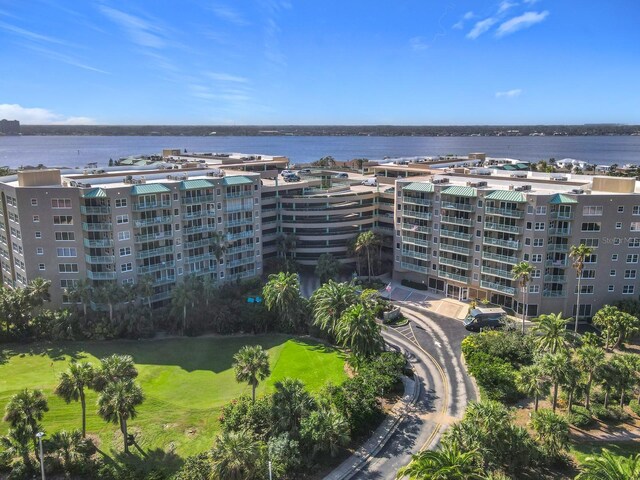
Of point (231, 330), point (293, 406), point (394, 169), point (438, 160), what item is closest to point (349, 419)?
point (293, 406)

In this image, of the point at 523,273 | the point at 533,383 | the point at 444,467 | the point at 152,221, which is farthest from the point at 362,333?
the point at 152,221

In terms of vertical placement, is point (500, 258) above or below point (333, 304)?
above

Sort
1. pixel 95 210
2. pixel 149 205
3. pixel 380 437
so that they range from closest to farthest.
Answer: pixel 380 437 → pixel 95 210 → pixel 149 205

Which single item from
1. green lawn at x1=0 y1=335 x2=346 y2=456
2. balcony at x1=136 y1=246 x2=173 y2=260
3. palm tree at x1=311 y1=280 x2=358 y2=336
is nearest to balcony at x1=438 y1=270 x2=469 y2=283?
palm tree at x1=311 y1=280 x2=358 y2=336

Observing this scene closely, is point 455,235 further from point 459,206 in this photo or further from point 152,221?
point 152,221

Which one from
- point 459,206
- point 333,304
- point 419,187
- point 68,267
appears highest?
point 419,187

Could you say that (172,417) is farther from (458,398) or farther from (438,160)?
(438,160)

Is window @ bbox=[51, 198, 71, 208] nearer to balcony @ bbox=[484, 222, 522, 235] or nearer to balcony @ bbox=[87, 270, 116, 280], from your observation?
balcony @ bbox=[87, 270, 116, 280]
